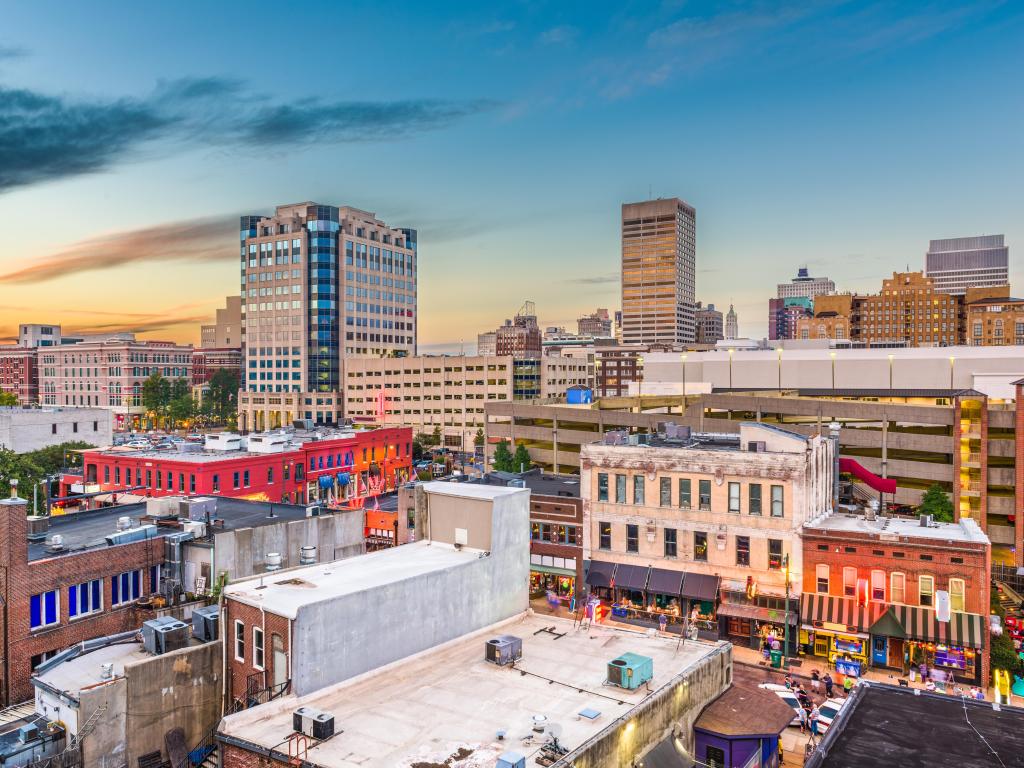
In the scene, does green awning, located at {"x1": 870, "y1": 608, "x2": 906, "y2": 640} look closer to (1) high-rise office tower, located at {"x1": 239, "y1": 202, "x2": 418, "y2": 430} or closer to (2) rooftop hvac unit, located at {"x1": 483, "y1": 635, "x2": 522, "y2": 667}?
(2) rooftop hvac unit, located at {"x1": 483, "y1": 635, "x2": 522, "y2": 667}

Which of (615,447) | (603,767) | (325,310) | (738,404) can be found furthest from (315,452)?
(325,310)

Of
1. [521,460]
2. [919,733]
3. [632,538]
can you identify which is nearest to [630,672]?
[919,733]

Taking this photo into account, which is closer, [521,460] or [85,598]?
[85,598]

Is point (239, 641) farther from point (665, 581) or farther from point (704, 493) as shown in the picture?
point (704, 493)

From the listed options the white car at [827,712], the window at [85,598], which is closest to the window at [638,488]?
the white car at [827,712]

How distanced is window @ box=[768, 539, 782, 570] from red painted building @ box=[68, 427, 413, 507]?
4408cm

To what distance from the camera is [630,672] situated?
2325cm

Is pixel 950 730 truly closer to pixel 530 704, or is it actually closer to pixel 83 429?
pixel 530 704

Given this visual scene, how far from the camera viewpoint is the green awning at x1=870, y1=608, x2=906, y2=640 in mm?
41406

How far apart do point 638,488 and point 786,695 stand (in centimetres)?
1704

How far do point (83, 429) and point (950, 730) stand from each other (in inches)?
4514

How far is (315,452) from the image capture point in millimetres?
83562

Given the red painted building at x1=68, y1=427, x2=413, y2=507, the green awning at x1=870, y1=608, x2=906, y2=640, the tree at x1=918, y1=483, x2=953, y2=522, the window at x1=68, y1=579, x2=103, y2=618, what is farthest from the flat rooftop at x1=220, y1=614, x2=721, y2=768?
the tree at x1=918, y1=483, x2=953, y2=522

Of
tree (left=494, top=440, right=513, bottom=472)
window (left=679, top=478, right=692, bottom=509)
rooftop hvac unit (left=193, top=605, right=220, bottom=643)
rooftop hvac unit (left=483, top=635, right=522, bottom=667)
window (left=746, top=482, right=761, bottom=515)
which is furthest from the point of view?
tree (left=494, top=440, right=513, bottom=472)
